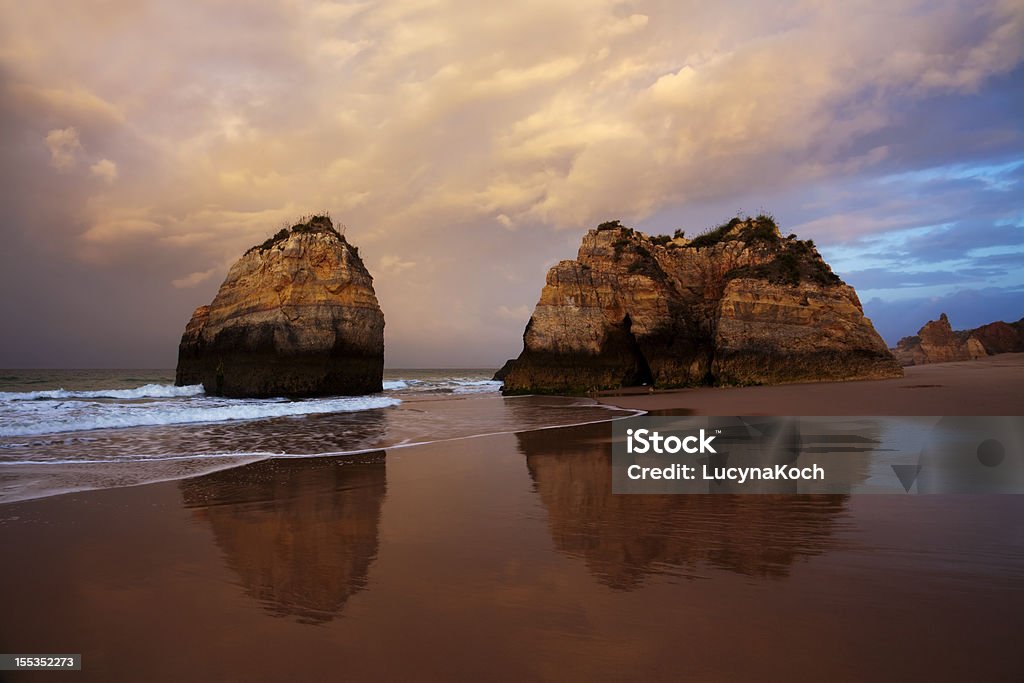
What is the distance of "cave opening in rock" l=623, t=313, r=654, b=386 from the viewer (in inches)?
1057

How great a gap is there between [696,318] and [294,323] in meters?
19.5

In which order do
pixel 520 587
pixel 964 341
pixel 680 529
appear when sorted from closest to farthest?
pixel 520 587 < pixel 680 529 < pixel 964 341

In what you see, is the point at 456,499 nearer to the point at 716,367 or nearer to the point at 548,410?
the point at 548,410

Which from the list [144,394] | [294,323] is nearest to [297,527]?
[294,323]

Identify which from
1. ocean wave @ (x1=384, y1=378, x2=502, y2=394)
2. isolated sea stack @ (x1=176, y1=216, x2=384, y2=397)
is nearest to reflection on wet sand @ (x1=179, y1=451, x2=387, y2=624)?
isolated sea stack @ (x1=176, y1=216, x2=384, y2=397)

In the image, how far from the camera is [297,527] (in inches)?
185

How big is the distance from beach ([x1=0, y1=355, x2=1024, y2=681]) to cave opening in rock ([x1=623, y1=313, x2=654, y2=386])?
851 inches

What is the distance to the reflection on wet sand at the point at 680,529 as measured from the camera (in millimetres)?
3568

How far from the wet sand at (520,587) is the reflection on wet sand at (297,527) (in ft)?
0.09

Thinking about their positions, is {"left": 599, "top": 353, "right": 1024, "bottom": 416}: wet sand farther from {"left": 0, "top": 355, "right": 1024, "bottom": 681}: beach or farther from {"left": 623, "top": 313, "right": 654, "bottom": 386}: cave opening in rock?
{"left": 0, "top": 355, "right": 1024, "bottom": 681}: beach

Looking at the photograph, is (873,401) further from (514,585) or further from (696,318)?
(514,585)

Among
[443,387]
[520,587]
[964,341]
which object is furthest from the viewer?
[964,341]

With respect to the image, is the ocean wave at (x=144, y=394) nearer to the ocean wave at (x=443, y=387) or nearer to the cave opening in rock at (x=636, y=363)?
the ocean wave at (x=443, y=387)

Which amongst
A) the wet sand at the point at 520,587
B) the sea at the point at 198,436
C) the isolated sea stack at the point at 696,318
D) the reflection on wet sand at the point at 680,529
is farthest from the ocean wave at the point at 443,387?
the wet sand at the point at 520,587
